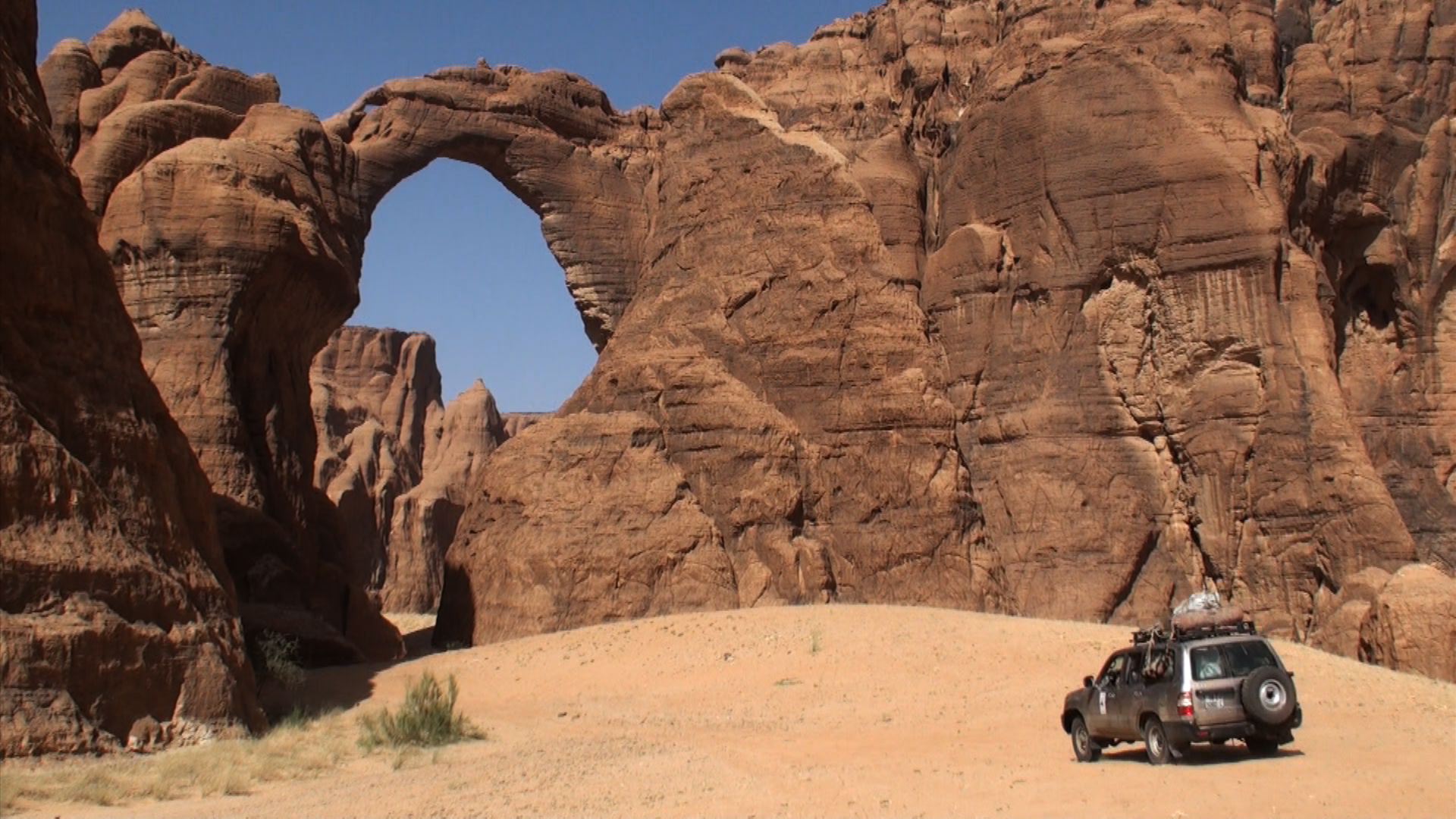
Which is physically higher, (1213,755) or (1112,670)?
(1112,670)

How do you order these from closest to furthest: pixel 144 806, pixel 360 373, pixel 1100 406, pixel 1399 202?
pixel 144 806, pixel 1100 406, pixel 1399 202, pixel 360 373

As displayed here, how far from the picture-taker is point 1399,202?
31.5 meters

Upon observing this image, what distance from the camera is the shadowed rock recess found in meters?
25.8

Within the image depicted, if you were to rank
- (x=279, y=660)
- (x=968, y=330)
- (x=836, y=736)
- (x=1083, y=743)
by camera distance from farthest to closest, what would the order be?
(x=968, y=330), (x=279, y=660), (x=836, y=736), (x=1083, y=743)

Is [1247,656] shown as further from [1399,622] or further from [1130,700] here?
[1399,622]

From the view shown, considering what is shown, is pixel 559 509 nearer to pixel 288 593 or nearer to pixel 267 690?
pixel 288 593

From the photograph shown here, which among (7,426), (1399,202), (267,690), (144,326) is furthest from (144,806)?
(1399,202)

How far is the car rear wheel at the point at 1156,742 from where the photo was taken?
12500 millimetres

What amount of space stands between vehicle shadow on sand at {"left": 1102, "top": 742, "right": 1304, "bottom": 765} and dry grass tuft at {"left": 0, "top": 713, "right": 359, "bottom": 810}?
854cm

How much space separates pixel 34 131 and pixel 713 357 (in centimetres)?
1550

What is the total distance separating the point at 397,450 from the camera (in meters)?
76.6

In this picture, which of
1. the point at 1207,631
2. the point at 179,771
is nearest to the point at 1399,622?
the point at 1207,631

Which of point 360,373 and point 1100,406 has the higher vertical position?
point 360,373

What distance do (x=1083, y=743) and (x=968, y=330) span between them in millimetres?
15817
